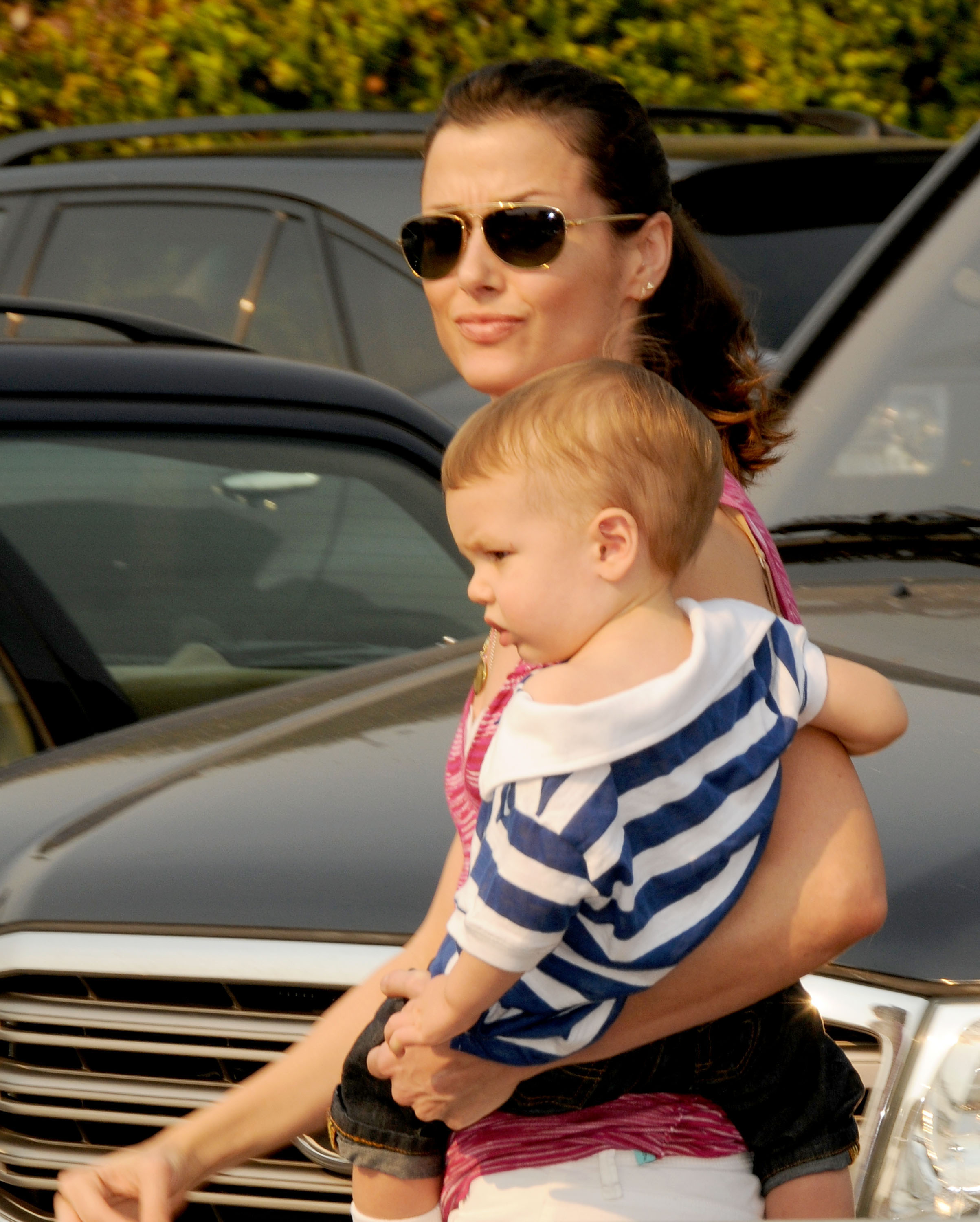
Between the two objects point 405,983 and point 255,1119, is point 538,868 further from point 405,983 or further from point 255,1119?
point 255,1119

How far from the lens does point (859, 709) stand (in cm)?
150

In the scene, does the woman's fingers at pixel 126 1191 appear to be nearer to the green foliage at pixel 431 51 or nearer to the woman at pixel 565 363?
the woman at pixel 565 363

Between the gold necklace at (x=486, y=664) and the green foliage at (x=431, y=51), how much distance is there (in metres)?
7.87

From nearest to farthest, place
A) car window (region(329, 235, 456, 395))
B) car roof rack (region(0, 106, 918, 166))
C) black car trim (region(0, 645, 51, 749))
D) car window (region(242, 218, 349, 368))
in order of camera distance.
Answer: black car trim (region(0, 645, 51, 749))
car window (region(329, 235, 456, 395))
car window (region(242, 218, 349, 368))
car roof rack (region(0, 106, 918, 166))

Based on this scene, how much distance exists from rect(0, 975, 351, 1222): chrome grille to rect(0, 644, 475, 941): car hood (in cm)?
9

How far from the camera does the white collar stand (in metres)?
1.34

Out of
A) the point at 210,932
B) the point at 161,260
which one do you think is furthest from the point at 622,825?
the point at 161,260

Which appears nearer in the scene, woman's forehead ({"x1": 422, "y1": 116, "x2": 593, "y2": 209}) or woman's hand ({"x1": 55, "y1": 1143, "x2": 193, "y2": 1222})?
woman's hand ({"x1": 55, "y1": 1143, "x2": 193, "y2": 1222})

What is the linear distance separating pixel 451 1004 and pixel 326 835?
578 millimetres

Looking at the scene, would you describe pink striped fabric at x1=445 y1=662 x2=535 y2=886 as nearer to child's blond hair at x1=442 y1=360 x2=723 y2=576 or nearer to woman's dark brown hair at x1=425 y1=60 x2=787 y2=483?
child's blond hair at x1=442 y1=360 x2=723 y2=576

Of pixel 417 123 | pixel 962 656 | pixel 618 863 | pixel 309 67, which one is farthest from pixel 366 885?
pixel 309 67

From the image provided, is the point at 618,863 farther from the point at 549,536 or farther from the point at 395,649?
the point at 395,649

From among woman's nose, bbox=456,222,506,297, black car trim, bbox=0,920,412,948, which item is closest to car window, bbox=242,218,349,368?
black car trim, bbox=0,920,412,948

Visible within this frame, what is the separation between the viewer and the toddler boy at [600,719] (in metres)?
1.34
